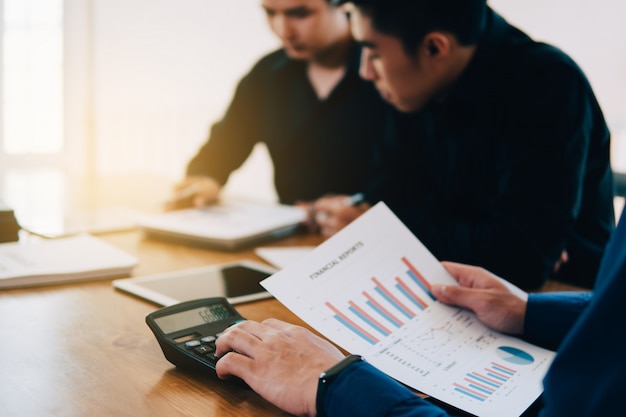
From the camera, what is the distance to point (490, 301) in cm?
90

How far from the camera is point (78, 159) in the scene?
3816mm

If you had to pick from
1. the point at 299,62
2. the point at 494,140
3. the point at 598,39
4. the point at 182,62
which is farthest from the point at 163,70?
the point at 494,140

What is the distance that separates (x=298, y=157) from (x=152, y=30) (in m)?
2.13

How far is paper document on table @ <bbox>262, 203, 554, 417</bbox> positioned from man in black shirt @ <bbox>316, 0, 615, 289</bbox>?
1.00 feet

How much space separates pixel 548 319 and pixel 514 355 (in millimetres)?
93

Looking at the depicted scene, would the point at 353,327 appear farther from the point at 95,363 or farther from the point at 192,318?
the point at 95,363

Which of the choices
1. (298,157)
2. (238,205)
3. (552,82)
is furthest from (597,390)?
(298,157)

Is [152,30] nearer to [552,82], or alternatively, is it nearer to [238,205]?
[238,205]

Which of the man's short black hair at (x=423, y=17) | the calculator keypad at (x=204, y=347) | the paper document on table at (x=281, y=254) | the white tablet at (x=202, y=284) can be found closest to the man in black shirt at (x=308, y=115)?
the man's short black hair at (x=423, y=17)

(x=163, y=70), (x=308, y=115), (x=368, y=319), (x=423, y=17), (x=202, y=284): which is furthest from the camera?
(x=163, y=70)

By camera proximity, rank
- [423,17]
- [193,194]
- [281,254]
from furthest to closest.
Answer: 1. [193,194]
2. [423,17]
3. [281,254]

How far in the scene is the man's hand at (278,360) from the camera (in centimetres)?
65

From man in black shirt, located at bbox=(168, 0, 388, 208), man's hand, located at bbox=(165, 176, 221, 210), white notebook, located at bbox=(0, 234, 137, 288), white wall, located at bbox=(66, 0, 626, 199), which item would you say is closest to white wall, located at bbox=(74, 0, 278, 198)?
white wall, located at bbox=(66, 0, 626, 199)

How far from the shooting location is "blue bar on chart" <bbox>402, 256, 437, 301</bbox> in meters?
0.94
